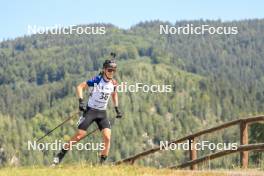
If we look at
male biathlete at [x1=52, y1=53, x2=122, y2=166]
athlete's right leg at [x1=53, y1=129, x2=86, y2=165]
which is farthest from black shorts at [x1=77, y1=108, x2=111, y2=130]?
athlete's right leg at [x1=53, y1=129, x2=86, y2=165]

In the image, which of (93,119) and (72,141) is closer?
(72,141)

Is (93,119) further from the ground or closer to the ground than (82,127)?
further from the ground

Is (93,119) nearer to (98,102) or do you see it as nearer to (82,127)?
Answer: (82,127)

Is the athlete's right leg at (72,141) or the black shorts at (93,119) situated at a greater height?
the black shorts at (93,119)

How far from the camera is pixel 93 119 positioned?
14242 mm

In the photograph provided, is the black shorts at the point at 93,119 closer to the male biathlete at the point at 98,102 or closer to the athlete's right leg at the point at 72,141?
the male biathlete at the point at 98,102

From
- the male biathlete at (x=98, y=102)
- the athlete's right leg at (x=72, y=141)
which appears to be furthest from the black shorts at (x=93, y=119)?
the athlete's right leg at (x=72, y=141)

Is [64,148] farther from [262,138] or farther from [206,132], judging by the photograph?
[262,138]

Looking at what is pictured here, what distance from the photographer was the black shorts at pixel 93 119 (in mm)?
14195

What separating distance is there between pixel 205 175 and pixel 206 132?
4.44 meters

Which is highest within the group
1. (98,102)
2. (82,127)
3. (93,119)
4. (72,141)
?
(98,102)

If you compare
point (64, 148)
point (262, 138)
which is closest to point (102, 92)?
point (64, 148)

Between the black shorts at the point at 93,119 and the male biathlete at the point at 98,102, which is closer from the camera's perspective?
the male biathlete at the point at 98,102

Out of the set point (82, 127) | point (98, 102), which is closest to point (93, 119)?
point (82, 127)
